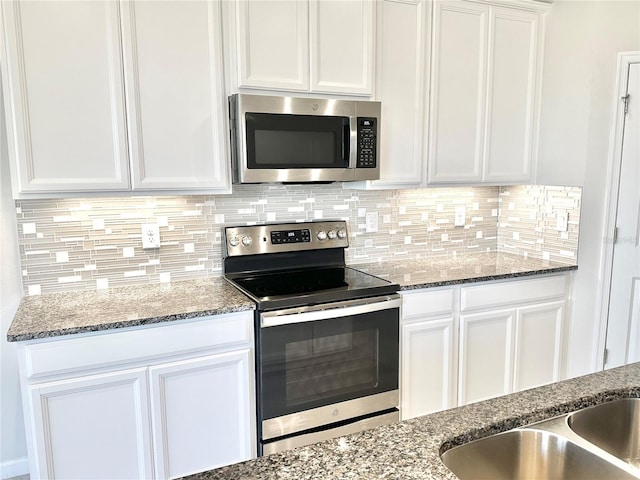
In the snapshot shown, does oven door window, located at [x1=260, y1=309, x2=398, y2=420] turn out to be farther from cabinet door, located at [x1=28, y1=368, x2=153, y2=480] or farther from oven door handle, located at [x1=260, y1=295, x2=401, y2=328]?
cabinet door, located at [x1=28, y1=368, x2=153, y2=480]

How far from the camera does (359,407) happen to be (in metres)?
2.31

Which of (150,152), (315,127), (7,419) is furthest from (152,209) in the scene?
(7,419)

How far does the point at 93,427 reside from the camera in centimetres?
187

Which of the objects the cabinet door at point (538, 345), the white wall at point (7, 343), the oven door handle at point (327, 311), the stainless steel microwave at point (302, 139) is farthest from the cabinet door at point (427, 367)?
the white wall at point (7, 343)

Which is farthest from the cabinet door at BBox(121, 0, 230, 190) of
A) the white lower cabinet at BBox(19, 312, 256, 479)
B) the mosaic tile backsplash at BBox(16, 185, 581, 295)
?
the white lower cabinet at BBox(19, 312, 256, 479)

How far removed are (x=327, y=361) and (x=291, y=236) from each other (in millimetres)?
769

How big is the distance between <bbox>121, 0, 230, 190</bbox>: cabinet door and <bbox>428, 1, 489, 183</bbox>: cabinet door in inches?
48.3

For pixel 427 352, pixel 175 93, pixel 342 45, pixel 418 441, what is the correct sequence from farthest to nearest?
pixel 427 352 → pixel 342 45 → pixel 175 93 → pixel 418 441

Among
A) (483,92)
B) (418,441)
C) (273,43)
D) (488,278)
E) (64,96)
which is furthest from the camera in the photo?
(483,92)

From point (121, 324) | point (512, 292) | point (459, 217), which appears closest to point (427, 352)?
point (512, 292)

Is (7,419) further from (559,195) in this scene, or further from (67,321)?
(559,195)

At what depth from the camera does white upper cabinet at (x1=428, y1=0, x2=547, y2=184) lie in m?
2.73

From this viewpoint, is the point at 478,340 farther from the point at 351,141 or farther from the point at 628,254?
the point at 351,141

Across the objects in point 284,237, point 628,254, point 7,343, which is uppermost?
point 284,237
